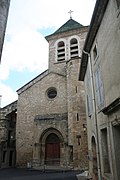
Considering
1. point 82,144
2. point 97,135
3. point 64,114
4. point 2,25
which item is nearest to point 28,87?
point 64,114

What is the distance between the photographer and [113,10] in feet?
16.3

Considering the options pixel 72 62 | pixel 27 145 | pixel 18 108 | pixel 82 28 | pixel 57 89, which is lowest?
pixel 27 145

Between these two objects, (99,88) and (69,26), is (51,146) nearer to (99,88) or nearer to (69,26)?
(99,88)

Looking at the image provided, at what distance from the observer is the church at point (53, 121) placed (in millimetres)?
15156

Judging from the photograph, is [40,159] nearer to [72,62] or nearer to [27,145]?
[27,145]

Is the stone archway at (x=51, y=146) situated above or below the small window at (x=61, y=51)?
below

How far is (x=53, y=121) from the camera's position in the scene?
54.9 ft

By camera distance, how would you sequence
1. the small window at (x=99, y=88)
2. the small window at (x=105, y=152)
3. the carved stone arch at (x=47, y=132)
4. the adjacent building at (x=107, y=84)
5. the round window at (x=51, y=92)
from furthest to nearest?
the round window at (x=51, y=92)
the carved stone arch at (x=47, y=132)
the small window at (x=99, y=88)
the small window at (x=105, y=152)
the adjacent building at (x=107, y=84)

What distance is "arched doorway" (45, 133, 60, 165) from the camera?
1636cm

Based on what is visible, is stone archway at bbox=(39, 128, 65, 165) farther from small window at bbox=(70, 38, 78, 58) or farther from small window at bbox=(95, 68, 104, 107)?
small window at bbox=(95, 68, 104, 107)

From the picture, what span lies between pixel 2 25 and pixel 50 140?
15.5m

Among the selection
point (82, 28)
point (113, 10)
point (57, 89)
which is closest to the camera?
point (113, 10)

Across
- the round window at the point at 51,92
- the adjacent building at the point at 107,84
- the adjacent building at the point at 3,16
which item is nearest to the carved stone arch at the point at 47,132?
the round window at the point at 51,92

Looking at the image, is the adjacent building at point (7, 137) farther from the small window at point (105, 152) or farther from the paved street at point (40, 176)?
the small window at point (105, 152)
